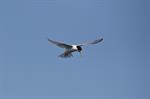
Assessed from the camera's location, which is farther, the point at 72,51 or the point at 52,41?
the point at 72,51

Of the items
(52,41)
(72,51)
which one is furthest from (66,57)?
(52,41)

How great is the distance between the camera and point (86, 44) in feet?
110

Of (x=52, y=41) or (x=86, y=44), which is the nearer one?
(x=52, y=41)

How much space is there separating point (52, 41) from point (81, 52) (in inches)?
151

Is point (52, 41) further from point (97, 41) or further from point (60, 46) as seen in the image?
point (97, 41)

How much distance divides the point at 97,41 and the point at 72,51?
2900 mm

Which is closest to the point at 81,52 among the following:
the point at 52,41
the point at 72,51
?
the point at 72,51

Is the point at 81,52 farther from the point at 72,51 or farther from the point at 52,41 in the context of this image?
the point at 52,41

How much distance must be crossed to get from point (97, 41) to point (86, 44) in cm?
127

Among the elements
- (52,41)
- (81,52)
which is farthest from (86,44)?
(52,41)

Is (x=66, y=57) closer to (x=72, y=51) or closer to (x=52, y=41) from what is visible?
(x=72, y=51)

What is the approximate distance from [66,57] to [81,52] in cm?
189

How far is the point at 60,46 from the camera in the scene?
33.0m

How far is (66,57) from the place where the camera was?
114 feet
